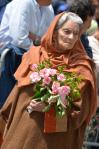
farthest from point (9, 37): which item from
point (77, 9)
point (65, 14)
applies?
point (65, 14)

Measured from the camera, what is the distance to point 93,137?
257 inches

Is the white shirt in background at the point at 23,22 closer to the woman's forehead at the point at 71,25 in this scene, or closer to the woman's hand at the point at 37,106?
the woman's forehead at the point at 71,25

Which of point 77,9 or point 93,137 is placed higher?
point 77,9

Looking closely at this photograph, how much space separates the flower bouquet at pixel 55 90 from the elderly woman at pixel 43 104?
0.17 feet

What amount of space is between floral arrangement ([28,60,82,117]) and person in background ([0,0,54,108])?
1.06m

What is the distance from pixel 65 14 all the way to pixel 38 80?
68 centimetres

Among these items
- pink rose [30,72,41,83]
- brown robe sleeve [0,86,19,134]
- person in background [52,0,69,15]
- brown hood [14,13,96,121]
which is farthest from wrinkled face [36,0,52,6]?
pink rose [30,72,41,83]

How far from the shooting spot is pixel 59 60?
16.3 feet

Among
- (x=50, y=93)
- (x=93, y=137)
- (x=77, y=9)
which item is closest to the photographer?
(x=50, y=93)

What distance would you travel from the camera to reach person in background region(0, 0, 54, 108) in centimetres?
593

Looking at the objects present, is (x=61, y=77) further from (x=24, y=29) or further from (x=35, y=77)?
(x=24, y=29)

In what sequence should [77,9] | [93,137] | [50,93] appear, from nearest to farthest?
[50,93] < [77,9] < [93,137]

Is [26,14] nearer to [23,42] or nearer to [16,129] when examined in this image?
[23,42]

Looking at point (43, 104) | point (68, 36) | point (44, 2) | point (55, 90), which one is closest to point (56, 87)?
point (55, 90)
